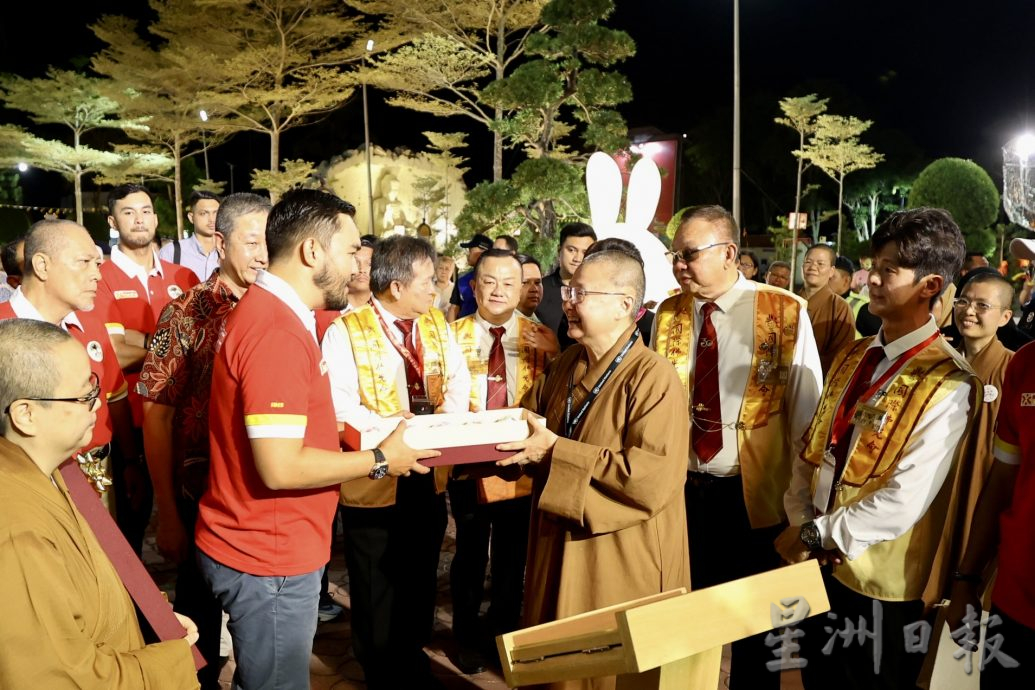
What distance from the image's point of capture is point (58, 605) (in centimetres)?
140

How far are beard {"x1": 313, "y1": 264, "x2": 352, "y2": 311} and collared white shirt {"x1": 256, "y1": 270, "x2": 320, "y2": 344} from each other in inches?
3.2

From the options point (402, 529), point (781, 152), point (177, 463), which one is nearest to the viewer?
point (177, 463)

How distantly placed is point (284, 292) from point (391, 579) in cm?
167

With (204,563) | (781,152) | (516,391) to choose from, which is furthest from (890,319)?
(781,152)

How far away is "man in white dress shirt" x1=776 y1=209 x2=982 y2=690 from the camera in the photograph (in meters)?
2.32

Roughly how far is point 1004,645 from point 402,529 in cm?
231

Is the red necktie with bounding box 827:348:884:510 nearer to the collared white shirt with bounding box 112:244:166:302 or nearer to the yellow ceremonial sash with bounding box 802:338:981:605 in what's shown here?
the yellow ceremonial sash with bounding box 802:338:981:605

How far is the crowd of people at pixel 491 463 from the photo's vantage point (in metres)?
1.68

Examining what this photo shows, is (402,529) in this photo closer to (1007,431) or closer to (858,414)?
(858,414)

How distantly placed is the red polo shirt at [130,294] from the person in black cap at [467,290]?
83.2 inches

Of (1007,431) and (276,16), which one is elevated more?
(276,16)

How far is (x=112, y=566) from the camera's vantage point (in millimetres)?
1743

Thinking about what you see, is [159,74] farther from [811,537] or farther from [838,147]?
[811,537]

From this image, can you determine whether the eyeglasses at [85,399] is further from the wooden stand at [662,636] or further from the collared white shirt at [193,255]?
the collared white shirt at [193,255]
